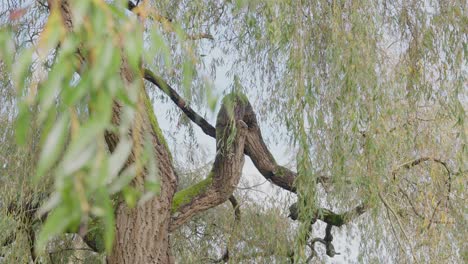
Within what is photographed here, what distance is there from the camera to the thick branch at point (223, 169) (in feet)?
19.0

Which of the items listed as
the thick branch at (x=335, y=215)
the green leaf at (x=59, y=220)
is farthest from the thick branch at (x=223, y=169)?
the green leaf at (x=59, y=220)

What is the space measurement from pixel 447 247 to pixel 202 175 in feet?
8.79

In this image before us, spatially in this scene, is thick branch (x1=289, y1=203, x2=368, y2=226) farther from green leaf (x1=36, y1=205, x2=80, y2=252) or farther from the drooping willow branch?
green leaf (x1=36, y1=205, x2=80, y2=252)

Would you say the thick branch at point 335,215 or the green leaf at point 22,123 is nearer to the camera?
the green leaf at point 22,123

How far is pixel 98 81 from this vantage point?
4.62ft

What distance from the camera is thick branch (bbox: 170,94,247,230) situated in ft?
19.0

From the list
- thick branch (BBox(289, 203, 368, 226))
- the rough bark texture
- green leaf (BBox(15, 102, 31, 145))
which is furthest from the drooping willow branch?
green leaf (BBox(15, 102, 31, 145))

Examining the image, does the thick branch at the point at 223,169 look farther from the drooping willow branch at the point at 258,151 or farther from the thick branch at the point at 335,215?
the thick branch at the point at 335,215

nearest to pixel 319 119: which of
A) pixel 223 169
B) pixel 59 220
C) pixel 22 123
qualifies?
pixel 223 169

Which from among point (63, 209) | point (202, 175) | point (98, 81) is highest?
point (202, 175)

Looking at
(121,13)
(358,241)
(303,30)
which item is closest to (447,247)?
(358,241)

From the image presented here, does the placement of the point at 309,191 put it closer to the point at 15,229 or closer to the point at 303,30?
the point at 303,30

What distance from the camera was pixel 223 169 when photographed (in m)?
5.94

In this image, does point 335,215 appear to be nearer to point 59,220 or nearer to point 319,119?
point 319,119
